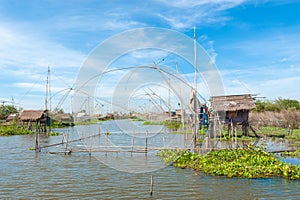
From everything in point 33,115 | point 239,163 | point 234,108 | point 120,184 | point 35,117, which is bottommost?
point 120,184

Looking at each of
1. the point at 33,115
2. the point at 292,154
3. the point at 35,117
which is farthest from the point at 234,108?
the point at 33,115

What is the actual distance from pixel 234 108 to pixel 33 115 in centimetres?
1712

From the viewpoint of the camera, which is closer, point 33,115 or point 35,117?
point 35,117

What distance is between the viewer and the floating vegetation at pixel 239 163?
324 inches

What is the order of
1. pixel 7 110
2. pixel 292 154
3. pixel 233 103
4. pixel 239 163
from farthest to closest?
1. pixel 7 110
2. pixel 233 103
3. pixel 292 154
4. pixel 239 163

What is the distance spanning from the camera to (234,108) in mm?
17453

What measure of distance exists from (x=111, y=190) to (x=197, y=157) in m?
3.47

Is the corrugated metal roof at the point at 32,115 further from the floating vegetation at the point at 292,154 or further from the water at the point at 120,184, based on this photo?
the floating vegetation at the point at 292,154

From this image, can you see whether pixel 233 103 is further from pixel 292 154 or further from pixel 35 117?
pixel 35 117

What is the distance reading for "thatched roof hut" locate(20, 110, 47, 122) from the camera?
82.4ft

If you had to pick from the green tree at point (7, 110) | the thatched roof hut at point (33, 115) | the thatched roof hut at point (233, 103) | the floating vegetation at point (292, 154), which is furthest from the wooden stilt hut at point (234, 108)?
the green tree at point (7, 110)

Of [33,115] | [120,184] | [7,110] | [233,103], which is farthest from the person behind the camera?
[7,110]

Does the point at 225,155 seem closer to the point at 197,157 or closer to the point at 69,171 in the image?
the point at 197,157

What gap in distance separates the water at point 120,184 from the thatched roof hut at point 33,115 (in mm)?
15387
